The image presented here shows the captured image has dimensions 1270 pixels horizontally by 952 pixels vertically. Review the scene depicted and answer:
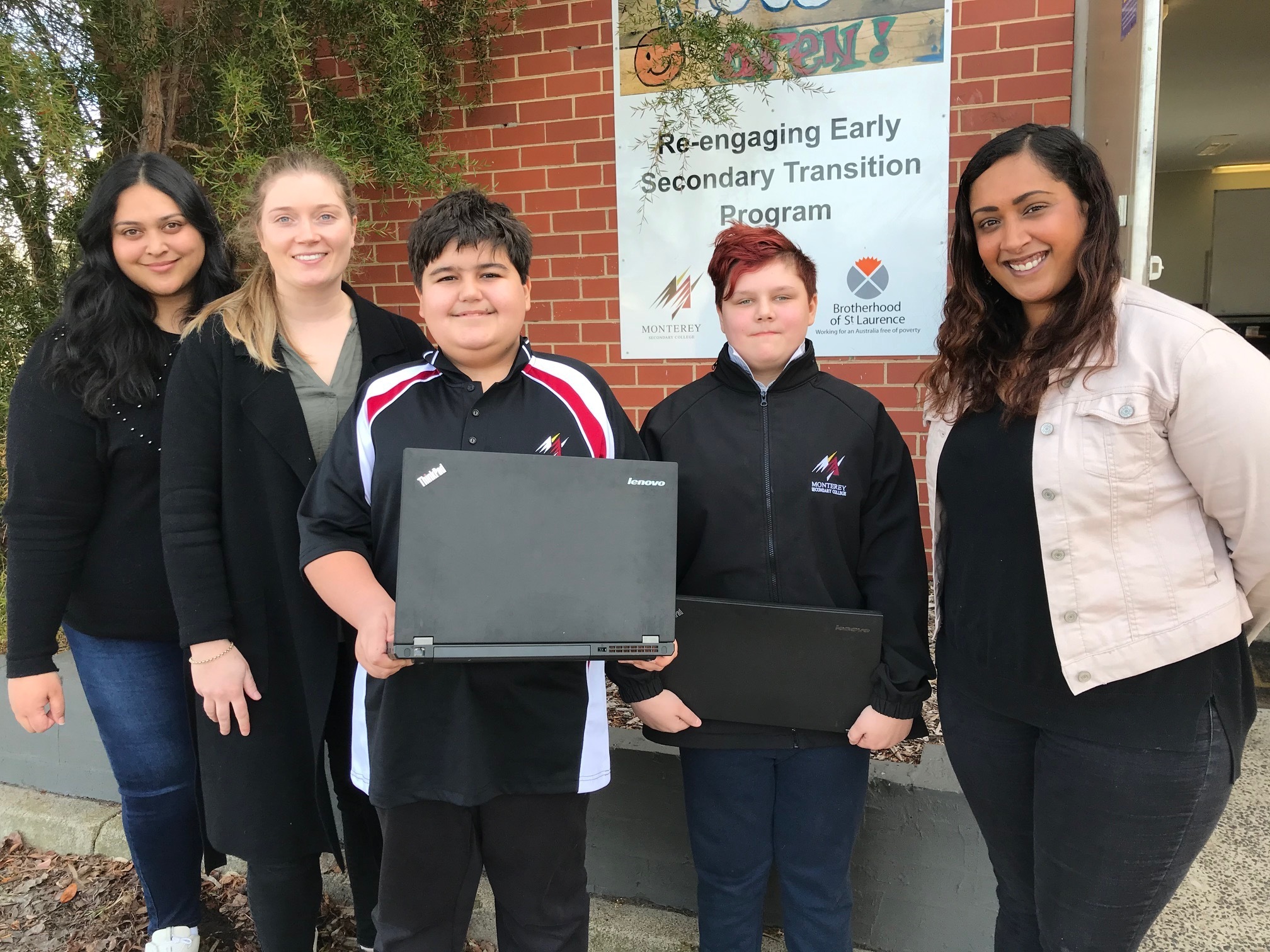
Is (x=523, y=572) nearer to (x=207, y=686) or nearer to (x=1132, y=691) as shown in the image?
(x=207, y=686)

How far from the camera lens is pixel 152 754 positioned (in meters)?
2.19

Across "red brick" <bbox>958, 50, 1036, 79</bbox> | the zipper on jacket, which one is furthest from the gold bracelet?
"red brick" <bbox>958, 50, 1036, 79</bbox>

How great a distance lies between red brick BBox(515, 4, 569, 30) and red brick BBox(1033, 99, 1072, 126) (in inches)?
77.4

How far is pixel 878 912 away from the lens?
7.31 ft

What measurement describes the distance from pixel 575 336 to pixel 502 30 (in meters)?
1.36

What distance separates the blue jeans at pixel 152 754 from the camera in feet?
6.98

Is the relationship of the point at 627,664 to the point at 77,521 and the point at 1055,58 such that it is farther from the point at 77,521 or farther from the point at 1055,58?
the point at 1055,58

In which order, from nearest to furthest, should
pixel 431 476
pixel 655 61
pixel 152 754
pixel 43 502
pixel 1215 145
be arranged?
pixel 431 476
pixel 43 502
pixel 152 754
pixel 655 61
pixel 1215 145

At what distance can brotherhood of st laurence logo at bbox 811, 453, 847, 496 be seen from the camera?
176cm

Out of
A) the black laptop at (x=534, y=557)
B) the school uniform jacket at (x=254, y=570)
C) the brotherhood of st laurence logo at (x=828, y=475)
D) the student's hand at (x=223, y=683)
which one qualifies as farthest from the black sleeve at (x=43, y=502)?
the brotherhood of st laurence logo at (x=828, y=475)

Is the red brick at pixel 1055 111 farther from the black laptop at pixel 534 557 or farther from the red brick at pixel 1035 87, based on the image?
the black laptop at pixel 534 557

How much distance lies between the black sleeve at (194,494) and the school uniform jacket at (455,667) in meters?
0.32

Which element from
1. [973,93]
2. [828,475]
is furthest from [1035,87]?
[828,475]

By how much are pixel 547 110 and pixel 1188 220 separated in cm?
1094
